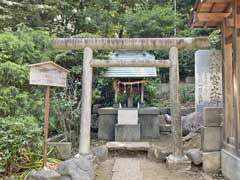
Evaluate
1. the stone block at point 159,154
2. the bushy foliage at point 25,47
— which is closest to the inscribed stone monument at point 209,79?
the stone block at point 159,154

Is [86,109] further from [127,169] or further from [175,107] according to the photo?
[175,107]

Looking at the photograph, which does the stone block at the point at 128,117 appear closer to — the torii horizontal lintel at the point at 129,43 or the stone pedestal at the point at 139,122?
the stone pedestal at the point at 139,122

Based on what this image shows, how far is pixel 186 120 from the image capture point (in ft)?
30.6

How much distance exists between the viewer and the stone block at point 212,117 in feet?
19.0

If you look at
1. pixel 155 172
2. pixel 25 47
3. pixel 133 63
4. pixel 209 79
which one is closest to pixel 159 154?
pixel 155 172

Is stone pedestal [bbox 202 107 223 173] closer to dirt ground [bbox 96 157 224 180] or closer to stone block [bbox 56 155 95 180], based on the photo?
dirt ground [bbox 96 157 224 180]

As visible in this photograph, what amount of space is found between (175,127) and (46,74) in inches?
119

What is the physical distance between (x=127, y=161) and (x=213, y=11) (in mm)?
4075

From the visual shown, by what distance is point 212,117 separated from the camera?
19.0 feet

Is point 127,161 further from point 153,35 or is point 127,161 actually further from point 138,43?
point 153,35

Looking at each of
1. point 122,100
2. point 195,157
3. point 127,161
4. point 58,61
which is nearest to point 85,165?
point 127,161

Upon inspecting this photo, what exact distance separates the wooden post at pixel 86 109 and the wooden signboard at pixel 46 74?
21.7 inches

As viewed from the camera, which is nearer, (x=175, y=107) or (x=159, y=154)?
(x=175, y=107)

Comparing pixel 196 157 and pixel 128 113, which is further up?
pixel 128 113
